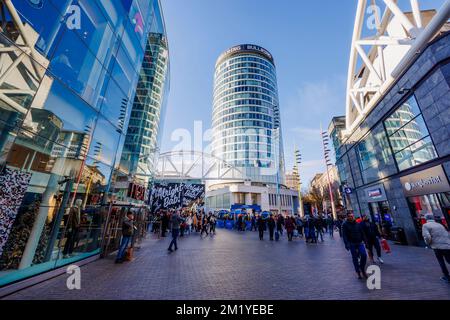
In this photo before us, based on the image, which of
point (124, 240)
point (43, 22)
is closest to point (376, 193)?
point (124, 240)

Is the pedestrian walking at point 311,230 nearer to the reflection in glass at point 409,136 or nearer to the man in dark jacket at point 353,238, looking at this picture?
the reflection in glass at point 409,136

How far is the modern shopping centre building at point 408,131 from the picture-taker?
9555mm

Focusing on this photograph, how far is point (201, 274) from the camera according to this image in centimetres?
560

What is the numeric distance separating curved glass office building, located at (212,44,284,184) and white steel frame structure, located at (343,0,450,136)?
136 feet

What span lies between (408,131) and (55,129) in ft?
61.1

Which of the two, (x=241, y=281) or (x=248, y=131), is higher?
(x=248, y=131)

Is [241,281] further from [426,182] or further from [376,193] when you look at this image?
[376,193]

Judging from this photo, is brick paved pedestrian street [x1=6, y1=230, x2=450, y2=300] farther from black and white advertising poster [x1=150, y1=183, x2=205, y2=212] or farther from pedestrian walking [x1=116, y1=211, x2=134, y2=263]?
black and white advertising poster [x1=150, y1=183, x2=205, y2=212]

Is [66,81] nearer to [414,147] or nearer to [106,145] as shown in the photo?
[106,145]

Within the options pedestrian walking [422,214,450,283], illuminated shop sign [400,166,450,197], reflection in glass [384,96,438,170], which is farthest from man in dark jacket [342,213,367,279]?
reflection in glass [384,96,438,170]

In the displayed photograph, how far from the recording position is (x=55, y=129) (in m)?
6.52

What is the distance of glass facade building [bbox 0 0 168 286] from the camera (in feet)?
16.5
